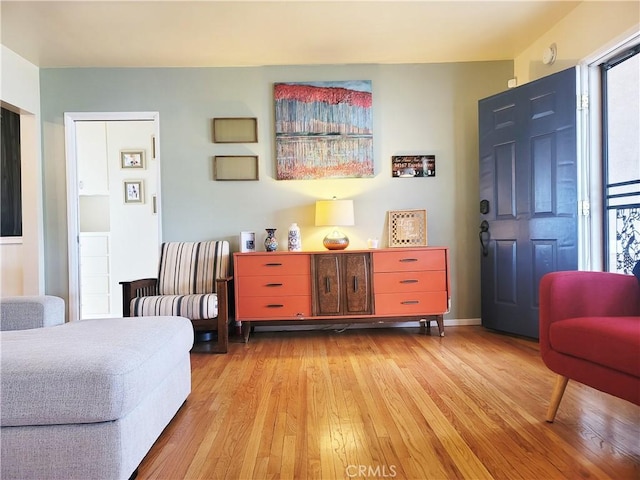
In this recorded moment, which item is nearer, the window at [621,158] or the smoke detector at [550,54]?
the window at [621,158]

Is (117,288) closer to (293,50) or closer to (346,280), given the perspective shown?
(346,280)

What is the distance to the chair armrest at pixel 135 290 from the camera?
9.75 ft

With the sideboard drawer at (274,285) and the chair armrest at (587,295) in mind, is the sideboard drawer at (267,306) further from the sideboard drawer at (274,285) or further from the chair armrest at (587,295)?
the chair armrest at (587,295)

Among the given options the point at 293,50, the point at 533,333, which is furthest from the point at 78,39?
the point at 533,333

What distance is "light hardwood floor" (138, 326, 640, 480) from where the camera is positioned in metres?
1.40

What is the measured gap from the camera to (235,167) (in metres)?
3.65

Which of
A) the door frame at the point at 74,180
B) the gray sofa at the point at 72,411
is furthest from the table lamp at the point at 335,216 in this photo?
the gray sofa at the point at 72,411

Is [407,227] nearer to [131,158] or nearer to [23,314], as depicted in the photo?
[23,314]

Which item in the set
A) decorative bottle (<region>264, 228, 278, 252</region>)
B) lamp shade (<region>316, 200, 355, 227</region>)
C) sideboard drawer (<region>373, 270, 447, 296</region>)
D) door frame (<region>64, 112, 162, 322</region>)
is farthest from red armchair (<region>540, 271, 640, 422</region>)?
door frame (<region>64, 112, 162, 322</region>)

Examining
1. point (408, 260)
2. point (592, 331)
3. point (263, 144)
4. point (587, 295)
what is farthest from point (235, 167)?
point (592, 331)

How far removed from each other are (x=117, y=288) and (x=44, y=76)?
7.61ft

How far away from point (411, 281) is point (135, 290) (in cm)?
222

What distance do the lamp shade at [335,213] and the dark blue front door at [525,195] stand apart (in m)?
1.20

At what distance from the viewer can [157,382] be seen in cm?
153
